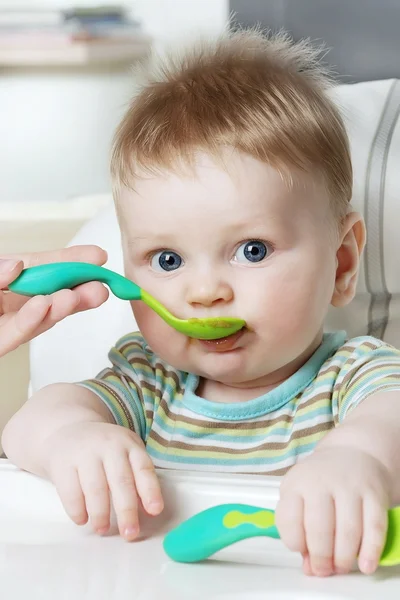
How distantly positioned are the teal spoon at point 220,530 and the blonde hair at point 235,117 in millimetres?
331

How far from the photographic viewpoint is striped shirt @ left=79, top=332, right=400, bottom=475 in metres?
0.80

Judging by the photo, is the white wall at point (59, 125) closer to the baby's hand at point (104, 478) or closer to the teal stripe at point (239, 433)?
the teal stripe at point (239, 433)

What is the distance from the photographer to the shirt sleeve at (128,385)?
817 millimetres

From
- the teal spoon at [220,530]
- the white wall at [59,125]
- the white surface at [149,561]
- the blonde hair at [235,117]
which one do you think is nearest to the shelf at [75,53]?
the white wall at [59,125]

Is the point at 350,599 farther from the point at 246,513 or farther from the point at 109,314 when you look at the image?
the point at 109,314

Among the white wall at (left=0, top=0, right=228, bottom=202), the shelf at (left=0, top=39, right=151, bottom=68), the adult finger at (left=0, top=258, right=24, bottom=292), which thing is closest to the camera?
the adult finger at (left=0, top=258, right=24, bottom=292)

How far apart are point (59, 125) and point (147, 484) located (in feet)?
9.30

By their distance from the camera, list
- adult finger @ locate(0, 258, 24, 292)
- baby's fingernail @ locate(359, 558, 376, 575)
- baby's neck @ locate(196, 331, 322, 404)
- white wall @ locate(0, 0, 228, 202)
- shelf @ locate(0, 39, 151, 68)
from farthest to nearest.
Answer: white wall @ locate(0, 0, 228, 202) → shelf @ locate(0, 39, 151, 68) → baby's neck @ locate(196, 331, 322, 404) → adult finger @ locate(0, 258, 24, 292) → baby's fingernail @ locate(359, 558, 376, 575)

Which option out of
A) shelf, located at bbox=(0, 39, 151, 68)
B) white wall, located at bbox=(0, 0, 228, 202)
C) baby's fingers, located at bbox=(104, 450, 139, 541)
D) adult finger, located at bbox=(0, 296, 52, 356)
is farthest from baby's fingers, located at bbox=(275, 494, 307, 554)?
white wall, located at bbox=(0, 0, 228, 202)

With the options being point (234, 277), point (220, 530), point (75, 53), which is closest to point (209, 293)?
point (234, 277)

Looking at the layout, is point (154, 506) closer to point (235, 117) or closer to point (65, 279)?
point (65, 279)

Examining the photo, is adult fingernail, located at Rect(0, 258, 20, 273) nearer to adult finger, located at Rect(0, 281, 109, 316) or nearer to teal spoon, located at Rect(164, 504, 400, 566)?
adult finger, located at Rect(0, 281, 109, 316)

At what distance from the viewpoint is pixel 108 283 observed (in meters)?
0.75

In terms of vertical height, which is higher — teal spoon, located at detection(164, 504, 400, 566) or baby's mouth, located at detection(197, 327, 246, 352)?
teal spoon, located at detection(164, 504, 400, 566)
